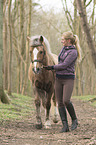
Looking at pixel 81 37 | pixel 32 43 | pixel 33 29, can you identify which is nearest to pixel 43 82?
pixel 32 43

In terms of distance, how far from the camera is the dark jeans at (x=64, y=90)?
5398 mm

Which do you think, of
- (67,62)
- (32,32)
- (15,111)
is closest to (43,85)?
(67,62)

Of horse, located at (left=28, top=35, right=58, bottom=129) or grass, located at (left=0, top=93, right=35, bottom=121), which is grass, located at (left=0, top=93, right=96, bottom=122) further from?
horse, located at (left=28, top=35, right=58, bottom=129)

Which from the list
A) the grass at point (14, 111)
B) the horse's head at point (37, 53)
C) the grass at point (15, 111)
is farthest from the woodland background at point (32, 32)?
the horse's head at point (37, 53)

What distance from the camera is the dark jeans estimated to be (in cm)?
540

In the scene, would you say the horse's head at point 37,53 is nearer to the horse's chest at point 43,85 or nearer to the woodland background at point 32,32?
the horse's chest at point 43,85

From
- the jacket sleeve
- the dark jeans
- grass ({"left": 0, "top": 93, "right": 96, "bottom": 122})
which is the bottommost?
grass ({"left": 0, "top": 93, "right": 96, "bottom": 122})

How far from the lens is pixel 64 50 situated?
5.53 meters

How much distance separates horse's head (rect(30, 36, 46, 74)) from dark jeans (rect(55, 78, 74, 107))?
541 millimetres

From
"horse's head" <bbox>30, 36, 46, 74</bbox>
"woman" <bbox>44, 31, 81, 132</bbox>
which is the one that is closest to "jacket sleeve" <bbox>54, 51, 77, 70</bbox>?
"woman" <bbox>44, 31, 81, 132</bbox>

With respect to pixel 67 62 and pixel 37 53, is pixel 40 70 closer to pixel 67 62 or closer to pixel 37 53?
pixel 37 53

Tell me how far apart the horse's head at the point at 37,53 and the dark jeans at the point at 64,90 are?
1.77 feet

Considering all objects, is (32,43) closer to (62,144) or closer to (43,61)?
(43,61)

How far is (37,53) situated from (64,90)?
40.6 inches
